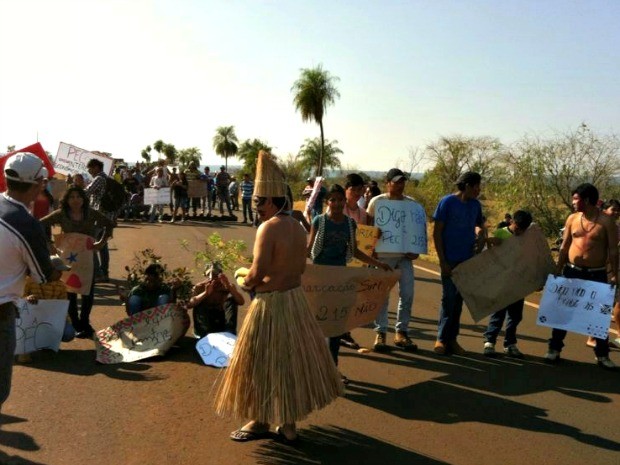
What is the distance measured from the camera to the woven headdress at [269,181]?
4.88 meters

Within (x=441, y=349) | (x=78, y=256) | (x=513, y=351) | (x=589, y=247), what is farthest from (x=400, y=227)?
(x=78, y=256)

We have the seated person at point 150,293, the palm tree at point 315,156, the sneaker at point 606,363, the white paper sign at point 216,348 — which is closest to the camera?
the white paper sign at point 216,348

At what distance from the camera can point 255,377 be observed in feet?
15.4

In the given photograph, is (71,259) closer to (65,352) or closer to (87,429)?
(65,352)

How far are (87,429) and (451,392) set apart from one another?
314cm

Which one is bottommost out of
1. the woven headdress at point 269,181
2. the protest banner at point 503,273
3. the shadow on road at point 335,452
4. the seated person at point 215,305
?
the shadow on road at point 335,452

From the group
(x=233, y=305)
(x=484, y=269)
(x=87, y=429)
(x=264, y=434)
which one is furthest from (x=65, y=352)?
(x=484, y=269)

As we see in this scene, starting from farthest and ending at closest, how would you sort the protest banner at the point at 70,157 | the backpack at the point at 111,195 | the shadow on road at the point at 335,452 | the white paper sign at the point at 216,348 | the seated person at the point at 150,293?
1. the protest banner at the point at 70,157
2. the backpack at the point at 111,195
3. the seated person at the point at 150,293
4. the white paper sign at the point at 216,348
5. the shadow on road at the point at 335,452

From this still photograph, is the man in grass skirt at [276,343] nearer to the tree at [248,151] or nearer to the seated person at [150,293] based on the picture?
the seated person at [150,293]

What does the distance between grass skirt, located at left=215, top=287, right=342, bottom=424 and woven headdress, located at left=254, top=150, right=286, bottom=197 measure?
71cm

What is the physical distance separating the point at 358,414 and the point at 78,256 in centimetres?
406

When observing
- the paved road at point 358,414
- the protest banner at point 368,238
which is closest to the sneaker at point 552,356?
the paved road at point 358,414

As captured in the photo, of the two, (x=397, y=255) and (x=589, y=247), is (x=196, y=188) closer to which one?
(x=397, y=255)

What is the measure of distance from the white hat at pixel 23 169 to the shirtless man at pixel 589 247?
5346 millimetres
